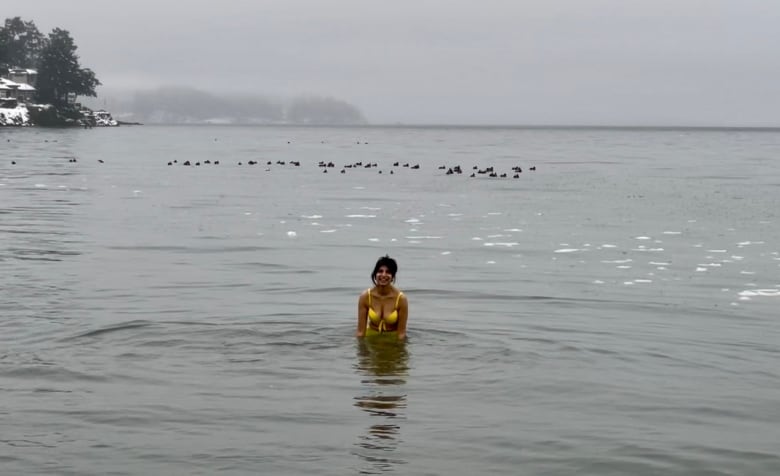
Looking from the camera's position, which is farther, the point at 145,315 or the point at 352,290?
the point at 352,290

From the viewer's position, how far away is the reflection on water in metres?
10.5

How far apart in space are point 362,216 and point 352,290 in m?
15.8

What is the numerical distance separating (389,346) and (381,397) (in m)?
2.89

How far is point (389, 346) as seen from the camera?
51.4ft

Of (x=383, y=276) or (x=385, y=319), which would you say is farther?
(x=385, y=319)

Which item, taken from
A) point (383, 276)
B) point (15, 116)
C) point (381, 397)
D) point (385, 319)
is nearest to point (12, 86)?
point (15, 116)

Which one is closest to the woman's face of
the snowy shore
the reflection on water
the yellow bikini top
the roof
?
the yellow bikini top

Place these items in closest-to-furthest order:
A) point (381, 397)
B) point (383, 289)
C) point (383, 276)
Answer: point (381, 397), point (383, 276), point (383, 289)

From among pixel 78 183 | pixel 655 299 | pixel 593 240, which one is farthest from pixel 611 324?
pixel 78 183

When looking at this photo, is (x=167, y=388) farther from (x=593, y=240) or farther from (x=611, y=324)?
(x=593, y=240)

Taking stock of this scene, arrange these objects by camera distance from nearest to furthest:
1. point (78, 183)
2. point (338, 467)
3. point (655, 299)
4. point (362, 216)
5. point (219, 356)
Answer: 1. point (338, 467)
2. point (219, 356)
3. point (655, 299)
4. point (362, 216)
5. point (78, 183)

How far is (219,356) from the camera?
14977 mm

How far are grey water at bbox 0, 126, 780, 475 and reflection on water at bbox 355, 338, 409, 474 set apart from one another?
0.04 metres

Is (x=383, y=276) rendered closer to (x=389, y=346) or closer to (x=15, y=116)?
(x=389, y=346)
